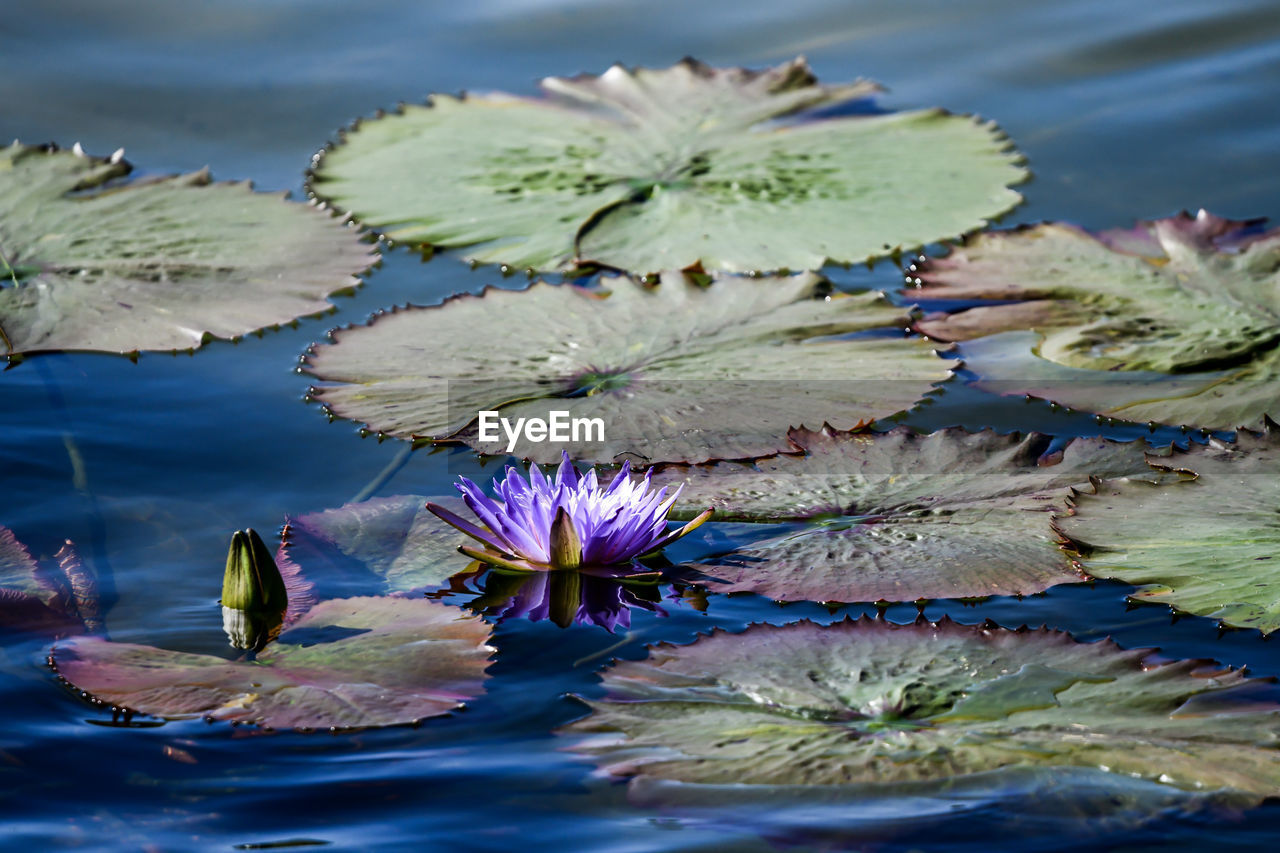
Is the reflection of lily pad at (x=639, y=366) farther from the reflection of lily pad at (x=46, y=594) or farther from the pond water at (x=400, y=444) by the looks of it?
the reflection of lily pad at (x=46, y=594)

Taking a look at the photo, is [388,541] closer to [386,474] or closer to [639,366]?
[386,474]

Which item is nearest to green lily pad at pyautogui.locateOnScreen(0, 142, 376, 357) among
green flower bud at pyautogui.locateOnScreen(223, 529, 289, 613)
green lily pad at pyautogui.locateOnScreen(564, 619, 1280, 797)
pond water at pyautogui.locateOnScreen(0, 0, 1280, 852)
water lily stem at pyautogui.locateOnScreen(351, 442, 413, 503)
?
pond water at pyautogui.locateOnScreen(0, 0, 1280, 852)

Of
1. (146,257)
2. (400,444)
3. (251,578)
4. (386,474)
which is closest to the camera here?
(251,578)

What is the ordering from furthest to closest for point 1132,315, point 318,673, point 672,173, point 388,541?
point 672,173 → point 1132,315 → point 388,541 → point 318,673

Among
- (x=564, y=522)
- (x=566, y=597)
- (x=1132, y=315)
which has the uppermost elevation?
(x=1132, y=315)

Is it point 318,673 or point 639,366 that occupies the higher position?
point 639,366

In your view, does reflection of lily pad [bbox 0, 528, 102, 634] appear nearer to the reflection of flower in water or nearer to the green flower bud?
the green flower bud

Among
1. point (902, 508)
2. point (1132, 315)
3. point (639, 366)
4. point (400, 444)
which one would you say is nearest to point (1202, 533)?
point (902, 508)

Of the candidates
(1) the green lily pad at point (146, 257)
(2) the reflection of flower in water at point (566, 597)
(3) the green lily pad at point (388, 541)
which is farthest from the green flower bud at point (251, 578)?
(1) the green lily pad at point (146, 257)
